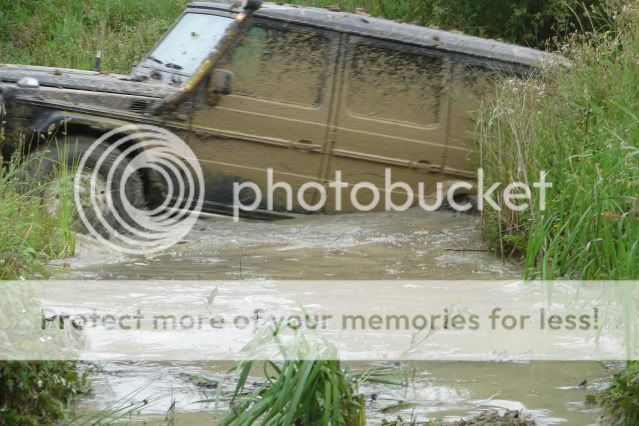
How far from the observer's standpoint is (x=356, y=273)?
6.78 m

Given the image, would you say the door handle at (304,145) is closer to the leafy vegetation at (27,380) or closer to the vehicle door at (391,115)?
the vehicle door at (391,115)

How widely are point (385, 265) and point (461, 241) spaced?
36.8 inches

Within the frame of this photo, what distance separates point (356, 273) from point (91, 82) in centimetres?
260

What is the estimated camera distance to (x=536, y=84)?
736 centimetres

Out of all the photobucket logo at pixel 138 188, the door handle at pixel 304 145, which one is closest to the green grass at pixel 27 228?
the photobucket logo at pixel 138 188

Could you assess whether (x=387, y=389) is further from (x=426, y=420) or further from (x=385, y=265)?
(x=385, y=265)

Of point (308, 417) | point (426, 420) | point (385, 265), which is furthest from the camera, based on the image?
point (385, 265)

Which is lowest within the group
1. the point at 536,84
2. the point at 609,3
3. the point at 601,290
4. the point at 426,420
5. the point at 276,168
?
the point at 426,420

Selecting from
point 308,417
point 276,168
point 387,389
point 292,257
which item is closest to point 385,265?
point 292,257

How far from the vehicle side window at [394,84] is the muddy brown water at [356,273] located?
0.82 m

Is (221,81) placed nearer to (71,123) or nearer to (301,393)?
(71,123)

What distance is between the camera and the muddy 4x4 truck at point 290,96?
7.65m

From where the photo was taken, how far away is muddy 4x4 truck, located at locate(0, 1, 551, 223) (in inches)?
301

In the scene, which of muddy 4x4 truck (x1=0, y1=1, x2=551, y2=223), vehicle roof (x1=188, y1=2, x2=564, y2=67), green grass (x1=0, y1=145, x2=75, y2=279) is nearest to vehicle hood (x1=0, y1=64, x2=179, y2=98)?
muddy 4x4 truck (x1=0, y1=1, x2=551, y2=223)
